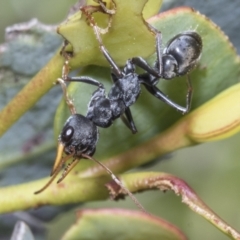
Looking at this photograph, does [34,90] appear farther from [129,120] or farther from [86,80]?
[129,120]

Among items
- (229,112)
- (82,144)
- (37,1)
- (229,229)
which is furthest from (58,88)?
(37,1)

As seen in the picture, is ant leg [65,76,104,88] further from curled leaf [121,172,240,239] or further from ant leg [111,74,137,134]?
curled leaf [121,172,240,239]

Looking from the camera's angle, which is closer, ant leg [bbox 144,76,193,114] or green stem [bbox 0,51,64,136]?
green stem [bbox 0,51,64,136]

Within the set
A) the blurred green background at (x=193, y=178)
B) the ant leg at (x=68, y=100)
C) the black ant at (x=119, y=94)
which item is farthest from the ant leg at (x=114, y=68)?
the blurred green background at (x=193, y=178)

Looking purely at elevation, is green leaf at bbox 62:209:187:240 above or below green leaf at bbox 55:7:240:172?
below

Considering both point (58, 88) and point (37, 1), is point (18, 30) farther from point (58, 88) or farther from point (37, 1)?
point (37, 1)

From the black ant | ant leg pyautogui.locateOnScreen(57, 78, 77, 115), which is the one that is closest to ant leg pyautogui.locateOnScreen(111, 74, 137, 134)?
the black ant

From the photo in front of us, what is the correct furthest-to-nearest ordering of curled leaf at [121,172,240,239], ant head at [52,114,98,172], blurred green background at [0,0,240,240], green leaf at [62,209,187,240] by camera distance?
1. blurred green background at [0,0,240,240]
2. ant head at [52,114,98,172]
3. green leaf at [62,209,187,240]
4. curled leaf at [121,172,240,239]
